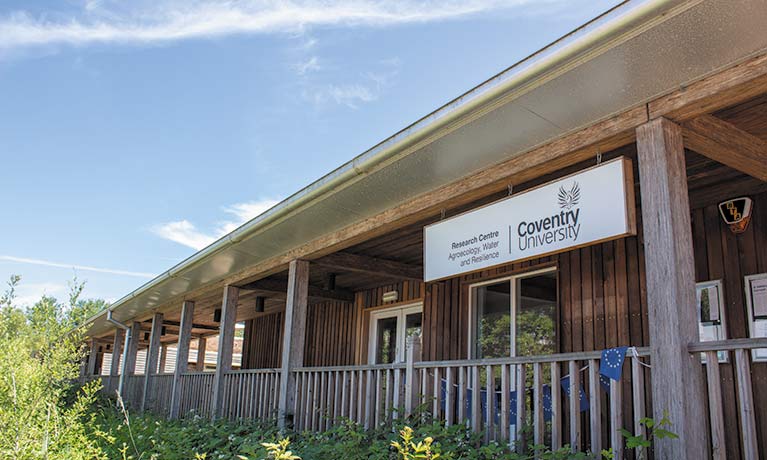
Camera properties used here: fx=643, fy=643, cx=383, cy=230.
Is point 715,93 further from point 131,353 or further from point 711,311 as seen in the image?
point 131,353

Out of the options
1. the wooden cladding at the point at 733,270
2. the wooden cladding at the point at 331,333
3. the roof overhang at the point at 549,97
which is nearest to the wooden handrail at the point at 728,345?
the roof overhang at the point at 549,97

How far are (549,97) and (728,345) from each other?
1.62 meters

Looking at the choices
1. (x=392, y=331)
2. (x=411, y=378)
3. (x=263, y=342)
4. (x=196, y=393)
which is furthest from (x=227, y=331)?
(x=263, y=342)

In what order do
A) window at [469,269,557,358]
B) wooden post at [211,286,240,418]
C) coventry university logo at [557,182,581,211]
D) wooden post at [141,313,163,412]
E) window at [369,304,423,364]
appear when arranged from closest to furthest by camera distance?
1. coventry university logo at [557,182,581,211]
2. window at [469,269,557,358]
3. wooden post at [211,286,240,418]
4. window at [369,304,423,364]
5. wooden post at [141,313,163,412]

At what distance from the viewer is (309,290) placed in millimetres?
10070

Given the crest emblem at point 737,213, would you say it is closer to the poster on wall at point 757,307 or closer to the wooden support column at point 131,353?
the poster on wall at point 757,307

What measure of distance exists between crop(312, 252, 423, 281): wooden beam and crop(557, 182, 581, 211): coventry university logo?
147 inches

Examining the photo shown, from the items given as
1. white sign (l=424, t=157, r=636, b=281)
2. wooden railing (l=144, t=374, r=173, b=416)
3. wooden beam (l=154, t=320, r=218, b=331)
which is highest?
wooden beam (l=154, t=320, r=218, b=331)

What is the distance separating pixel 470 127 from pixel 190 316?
781 centimetres

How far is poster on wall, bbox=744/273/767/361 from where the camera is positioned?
4.84 m

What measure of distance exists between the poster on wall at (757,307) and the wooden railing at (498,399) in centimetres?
88

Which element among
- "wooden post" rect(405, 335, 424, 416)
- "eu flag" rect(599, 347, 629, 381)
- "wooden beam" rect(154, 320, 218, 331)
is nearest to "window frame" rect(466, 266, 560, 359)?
"wooden post" rect(405, 335, 424, 416)

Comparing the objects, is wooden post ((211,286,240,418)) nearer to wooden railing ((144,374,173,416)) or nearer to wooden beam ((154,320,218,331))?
wooden railing ((144,374,173,416))

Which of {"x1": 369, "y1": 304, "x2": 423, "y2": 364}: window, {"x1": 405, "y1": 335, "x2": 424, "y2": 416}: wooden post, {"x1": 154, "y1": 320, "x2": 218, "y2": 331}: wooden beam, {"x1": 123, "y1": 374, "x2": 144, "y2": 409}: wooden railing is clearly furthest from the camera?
{"x1": 154, "y1": 320, "x2": 218, "y2": 331}: wooden beam
